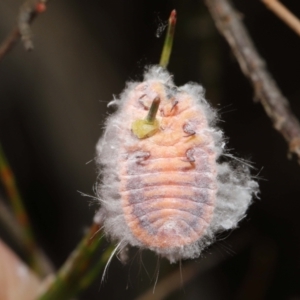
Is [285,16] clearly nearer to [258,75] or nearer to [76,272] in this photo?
[258,75]

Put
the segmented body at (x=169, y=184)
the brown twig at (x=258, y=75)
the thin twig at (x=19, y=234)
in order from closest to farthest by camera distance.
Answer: the segmented body at (x=169, y=184) → the brown twig at (x=258, y=75) → the thin twig at (x=19, y=234)

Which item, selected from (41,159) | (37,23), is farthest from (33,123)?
(37,23)

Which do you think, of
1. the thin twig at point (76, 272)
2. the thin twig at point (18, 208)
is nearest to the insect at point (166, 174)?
the thin twig at point (76, 272)

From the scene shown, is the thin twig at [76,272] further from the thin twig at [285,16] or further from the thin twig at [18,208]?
the thin twig at [285,16]

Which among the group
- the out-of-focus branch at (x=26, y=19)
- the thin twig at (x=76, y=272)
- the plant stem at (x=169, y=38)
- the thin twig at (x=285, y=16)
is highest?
the out-of-focus branch at (x=26, y=19)

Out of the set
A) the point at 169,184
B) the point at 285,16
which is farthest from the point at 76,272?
the point at 285,16

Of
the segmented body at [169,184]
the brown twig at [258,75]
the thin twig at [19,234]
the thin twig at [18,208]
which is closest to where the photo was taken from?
the segmented body at [169,184]
